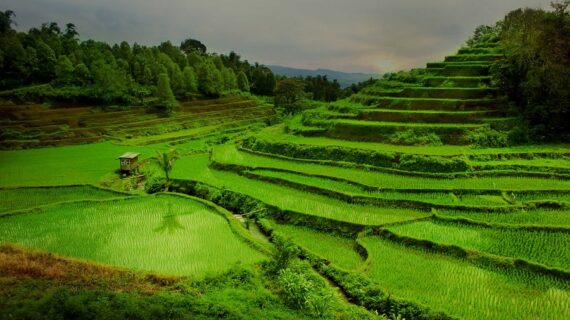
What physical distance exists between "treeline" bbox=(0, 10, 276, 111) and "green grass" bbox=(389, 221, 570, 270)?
34.0m

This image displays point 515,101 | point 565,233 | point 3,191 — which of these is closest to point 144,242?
point 3,191

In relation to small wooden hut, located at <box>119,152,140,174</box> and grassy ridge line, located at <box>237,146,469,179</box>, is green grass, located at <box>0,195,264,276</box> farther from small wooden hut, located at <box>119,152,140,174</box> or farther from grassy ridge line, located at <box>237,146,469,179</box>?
grassy ridge line, located at <box>237,146,469,179</box>

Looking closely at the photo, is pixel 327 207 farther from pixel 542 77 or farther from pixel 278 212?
pixel 542 77

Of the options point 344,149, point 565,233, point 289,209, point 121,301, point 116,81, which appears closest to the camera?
point 121,301

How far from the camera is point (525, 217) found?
13547mm

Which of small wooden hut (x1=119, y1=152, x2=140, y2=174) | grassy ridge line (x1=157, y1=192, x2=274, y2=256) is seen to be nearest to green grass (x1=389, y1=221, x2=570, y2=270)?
grassy ridge line (x1=157, y1=192, x2=274, y2=256)

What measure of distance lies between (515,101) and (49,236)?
24.8 metres

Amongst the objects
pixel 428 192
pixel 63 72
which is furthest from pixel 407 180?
pixel 63 72

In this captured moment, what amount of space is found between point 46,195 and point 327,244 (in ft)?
44.5

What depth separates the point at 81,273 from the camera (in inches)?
416

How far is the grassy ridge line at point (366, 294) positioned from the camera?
9.38 meters

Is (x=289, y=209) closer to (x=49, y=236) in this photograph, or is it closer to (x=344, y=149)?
(x=344, y=149)

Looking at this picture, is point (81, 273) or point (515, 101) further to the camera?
point (515, 101)

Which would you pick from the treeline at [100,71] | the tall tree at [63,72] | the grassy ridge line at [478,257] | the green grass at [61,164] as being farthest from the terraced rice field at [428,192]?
the tall tree at [63,72]
